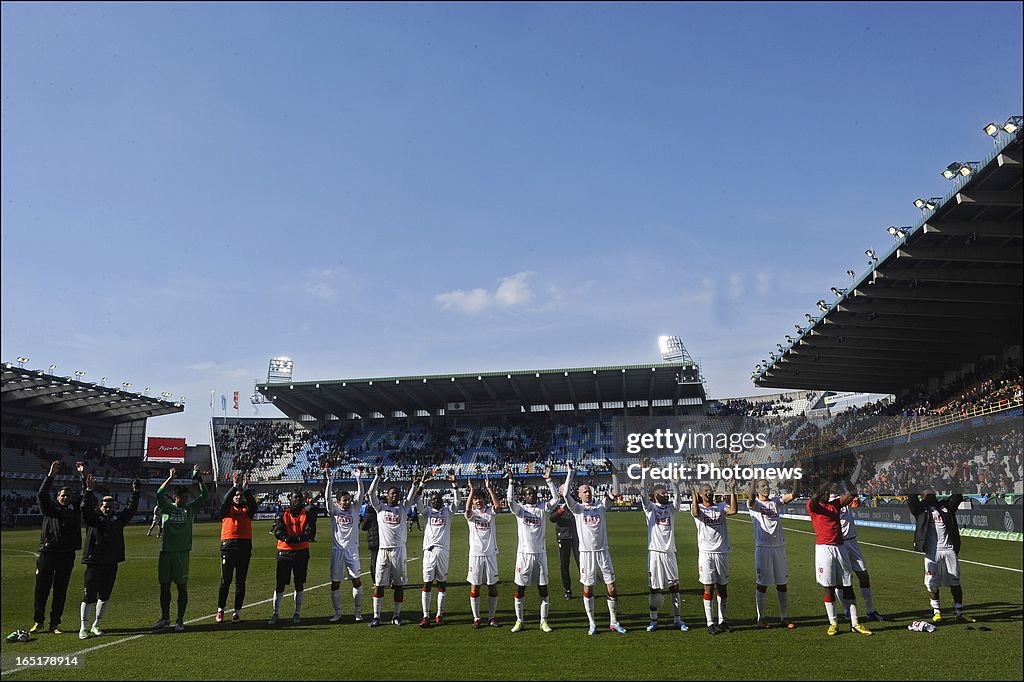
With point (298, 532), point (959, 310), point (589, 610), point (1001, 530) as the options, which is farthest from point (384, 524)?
point (959, 310)

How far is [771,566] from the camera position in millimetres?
10906

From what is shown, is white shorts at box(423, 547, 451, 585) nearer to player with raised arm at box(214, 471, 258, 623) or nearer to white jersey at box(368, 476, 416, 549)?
white jersey at box(368, 476, 416, 549)

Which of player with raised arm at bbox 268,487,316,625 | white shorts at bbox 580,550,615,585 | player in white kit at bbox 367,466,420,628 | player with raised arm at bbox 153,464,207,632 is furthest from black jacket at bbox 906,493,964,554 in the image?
player with raised arm at bbox 153,464,207,632

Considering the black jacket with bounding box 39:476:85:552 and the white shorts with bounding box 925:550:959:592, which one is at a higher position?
the black jacket with bounding box 39:476:85:552

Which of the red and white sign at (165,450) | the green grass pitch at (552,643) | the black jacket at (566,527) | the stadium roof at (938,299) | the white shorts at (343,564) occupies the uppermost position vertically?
the stadium roof at (938,299)

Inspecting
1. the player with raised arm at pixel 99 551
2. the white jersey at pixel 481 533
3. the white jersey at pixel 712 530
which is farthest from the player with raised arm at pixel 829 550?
the player with raised arm at pixel 99 551

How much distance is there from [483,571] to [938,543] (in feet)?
24.0

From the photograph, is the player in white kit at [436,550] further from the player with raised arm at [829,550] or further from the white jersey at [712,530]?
the player with raised arm at [829,550]

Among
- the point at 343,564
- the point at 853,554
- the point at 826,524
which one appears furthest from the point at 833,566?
the point at 343,564

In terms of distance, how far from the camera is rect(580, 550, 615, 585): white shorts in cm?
1064

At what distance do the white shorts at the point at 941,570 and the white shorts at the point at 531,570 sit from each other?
6062mm

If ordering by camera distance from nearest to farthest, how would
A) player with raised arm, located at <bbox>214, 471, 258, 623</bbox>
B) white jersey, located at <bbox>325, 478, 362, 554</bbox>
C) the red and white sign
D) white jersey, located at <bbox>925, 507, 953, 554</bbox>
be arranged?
1. white jersey, located at <bbox>925, 507, 953, 554</bbox>
2. player with raised arm, located at <bbox>214, 471, 258, 623</bbox>
3. white jersey, located at <bbox>325, 478, 362, 554</bbox>
4. the red and white sign

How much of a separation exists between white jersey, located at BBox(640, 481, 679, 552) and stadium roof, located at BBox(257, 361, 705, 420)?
51.9 m

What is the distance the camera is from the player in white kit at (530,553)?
10.8 metres
